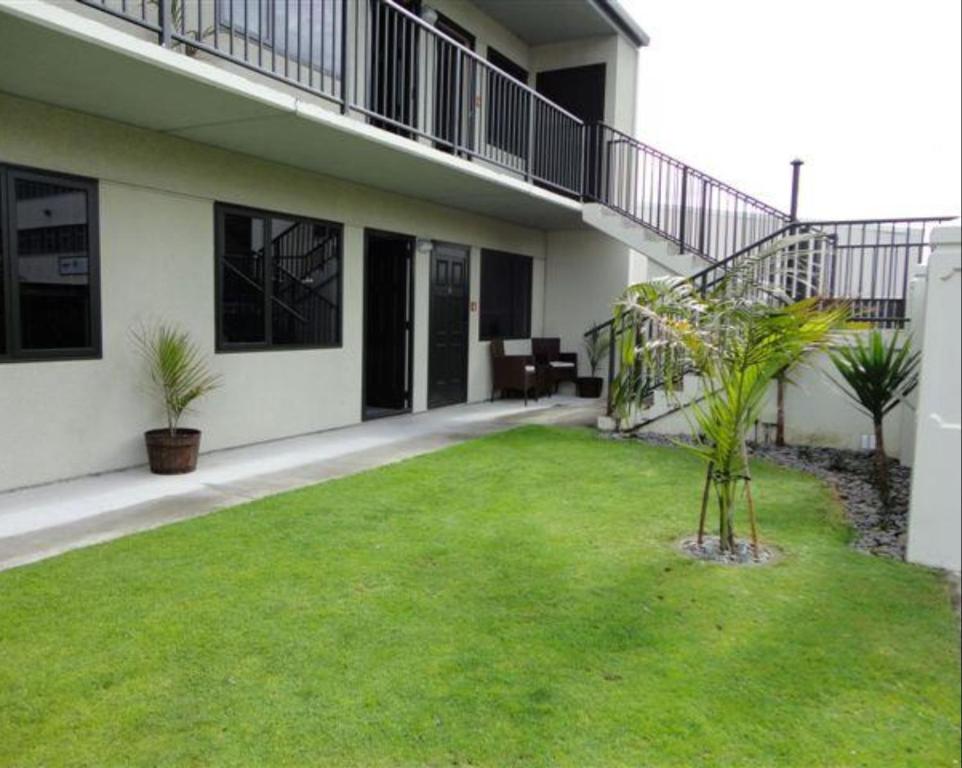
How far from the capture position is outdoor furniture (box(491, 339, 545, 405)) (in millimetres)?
12273

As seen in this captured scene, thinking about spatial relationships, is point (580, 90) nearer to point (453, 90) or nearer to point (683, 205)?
point (683, 205)

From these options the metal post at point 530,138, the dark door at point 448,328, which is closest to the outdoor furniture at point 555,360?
the dark door at point 448,328

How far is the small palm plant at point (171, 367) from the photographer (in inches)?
262

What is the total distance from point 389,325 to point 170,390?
439cm

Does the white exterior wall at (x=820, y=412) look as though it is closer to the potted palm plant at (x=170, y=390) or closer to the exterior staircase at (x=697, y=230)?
the exterior staircase at (x=697, y=230)

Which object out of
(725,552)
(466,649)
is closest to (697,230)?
(725,552)

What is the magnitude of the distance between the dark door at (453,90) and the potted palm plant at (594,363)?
4.41 m

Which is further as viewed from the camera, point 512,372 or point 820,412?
point 512,372

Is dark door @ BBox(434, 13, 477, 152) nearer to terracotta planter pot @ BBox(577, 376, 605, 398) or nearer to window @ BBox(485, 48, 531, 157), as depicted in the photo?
window @ BBox(485, 48, 531, 157)

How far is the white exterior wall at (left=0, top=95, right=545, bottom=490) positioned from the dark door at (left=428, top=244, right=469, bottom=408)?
5.88ft

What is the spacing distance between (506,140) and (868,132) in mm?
10049

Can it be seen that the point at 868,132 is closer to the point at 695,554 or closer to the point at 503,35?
the point at 695,554

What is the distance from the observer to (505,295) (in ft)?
43.4

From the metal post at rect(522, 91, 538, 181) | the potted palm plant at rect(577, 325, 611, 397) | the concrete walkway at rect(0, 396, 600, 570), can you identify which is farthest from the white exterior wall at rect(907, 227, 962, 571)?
the potted palm plant at rect(577, 325, 611, 397)
